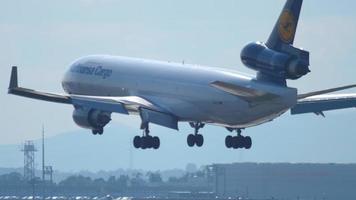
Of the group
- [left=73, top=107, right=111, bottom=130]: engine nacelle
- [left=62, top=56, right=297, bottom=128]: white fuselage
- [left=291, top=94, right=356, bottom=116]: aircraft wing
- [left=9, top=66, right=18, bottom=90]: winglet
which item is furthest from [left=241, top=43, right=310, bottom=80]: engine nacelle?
[left=9, top=66, right=18, bottom=90]: winglet

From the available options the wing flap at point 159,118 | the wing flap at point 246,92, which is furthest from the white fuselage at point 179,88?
the wing flap at point 159,118

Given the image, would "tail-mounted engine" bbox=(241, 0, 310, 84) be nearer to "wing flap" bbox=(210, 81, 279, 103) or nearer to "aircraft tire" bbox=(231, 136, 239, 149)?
"wing flap" bbox=(210, 81, 279, 103)

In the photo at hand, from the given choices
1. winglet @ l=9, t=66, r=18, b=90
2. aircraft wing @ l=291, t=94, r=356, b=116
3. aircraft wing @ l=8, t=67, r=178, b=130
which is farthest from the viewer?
aircraft wing @ l=291, t=94, r=356, b=116

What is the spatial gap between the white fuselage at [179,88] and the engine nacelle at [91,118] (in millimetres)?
3164

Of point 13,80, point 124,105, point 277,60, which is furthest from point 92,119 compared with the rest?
point 277,60

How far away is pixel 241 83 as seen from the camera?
101812 millimetres

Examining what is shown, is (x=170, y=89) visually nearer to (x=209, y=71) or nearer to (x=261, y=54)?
(x=209, y=71)

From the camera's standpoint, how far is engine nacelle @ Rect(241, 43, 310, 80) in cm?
9844

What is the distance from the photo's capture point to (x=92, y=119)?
111812mm

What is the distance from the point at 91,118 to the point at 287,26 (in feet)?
64.9

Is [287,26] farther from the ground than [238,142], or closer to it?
farther from the ground

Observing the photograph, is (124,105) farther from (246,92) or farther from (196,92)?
(246,92)

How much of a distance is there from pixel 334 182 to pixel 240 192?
12753 mm

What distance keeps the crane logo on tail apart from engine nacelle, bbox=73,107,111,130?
1852 centimetres
